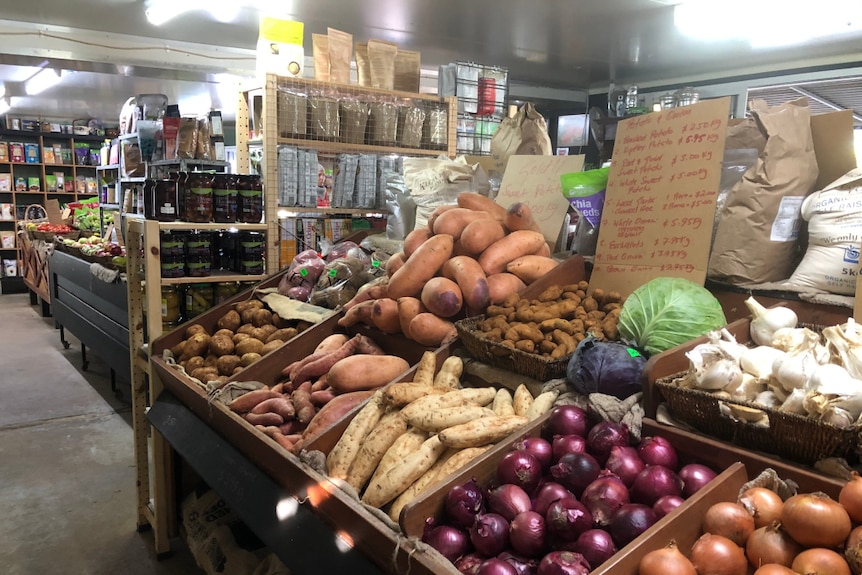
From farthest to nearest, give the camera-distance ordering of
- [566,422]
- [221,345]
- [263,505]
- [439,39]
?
[439,39] < [221,345] < [263,505] < [566,422]

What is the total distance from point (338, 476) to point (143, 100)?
Result: 5.88m

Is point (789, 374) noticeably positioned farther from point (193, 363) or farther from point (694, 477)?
point (193, 363)

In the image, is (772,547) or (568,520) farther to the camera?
(568,520)

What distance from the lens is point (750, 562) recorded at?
1.04 m

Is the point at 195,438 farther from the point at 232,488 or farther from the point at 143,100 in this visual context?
the point at 143,100

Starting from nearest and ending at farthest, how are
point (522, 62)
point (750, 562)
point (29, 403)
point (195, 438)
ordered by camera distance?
point (750, 562)
point (195, 438)
point (29, 403)
point (522, 62)

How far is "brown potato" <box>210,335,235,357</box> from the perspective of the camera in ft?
8.35

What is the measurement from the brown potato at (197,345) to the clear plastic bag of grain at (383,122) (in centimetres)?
151

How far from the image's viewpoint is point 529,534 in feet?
3.74

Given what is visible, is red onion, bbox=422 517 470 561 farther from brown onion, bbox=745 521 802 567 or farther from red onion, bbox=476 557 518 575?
brown onion, bbox=745 521 802 567

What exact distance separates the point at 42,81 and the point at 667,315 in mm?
9751

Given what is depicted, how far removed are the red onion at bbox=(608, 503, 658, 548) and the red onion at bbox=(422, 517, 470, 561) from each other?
0.88ft

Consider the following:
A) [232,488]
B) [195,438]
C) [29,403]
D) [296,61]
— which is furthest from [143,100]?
[232,488]

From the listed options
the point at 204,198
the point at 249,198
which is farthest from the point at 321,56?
the point at 204,198
